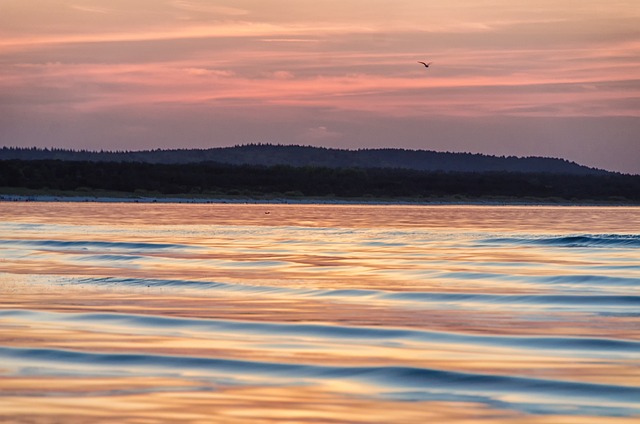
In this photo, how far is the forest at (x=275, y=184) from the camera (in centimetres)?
12406

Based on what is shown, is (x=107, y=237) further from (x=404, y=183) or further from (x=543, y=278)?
(x=404, y=183)

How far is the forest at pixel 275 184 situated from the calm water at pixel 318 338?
8999 centimetres

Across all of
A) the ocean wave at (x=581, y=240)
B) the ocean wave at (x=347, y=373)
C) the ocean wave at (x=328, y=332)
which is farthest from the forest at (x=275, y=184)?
the ocean wave at (x=347, y=373)

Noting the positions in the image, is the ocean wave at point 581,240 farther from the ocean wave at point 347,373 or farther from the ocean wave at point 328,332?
the ocean wave at point 347,373

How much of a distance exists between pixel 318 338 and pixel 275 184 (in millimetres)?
123490

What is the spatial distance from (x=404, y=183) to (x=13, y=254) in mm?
114104

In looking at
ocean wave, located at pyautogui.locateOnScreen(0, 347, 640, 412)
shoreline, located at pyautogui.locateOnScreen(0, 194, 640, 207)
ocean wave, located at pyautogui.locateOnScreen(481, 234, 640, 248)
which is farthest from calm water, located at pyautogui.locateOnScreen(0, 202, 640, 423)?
shoreline, located at pyautogui.locateOnScreen(0, 194, 640, 207)

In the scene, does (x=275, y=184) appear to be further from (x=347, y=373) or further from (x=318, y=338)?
(x=347, y=373)

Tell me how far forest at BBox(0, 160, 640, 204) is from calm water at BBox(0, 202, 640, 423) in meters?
90.0

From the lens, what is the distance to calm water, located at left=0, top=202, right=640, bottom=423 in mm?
10367

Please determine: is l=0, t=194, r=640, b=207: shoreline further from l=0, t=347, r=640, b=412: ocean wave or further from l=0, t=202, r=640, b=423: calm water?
l=0, t=347, r=640, b=412: ocean wave

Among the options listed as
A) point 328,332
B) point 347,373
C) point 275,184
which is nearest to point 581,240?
point 328,332

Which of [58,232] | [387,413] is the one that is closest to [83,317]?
[387,413]

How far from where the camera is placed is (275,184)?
138000mm
